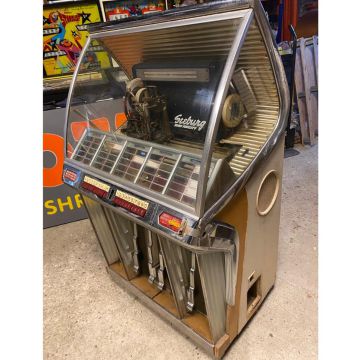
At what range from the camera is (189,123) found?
1240 millimetres

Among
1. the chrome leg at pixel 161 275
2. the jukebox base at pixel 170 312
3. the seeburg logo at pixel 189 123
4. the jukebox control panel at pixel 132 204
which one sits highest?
the seeburg logo at pixel 189 123

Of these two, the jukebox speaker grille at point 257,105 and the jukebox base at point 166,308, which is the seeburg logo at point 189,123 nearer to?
the jukebox speaker grille at point 257,105

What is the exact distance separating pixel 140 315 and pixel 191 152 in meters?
1.06

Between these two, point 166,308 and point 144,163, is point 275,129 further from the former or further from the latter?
point 166,308

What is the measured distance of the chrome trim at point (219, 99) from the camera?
2.94 ft

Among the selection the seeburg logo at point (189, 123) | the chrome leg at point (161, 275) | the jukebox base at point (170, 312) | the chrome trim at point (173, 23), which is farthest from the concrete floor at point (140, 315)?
the chrome trim at point (173, 23)

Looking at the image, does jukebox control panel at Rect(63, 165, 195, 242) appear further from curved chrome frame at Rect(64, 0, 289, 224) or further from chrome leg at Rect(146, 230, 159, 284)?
chrome leg at Rect(146, 230, 159, 284)

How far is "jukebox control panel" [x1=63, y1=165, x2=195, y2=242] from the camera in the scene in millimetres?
978

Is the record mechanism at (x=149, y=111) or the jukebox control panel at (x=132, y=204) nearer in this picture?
the jukebox control panel at (x=132, y=204)

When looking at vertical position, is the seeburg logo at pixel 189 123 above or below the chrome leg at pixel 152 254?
above

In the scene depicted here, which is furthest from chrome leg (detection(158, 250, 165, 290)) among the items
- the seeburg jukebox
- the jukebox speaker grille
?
the jukebox speaker grille

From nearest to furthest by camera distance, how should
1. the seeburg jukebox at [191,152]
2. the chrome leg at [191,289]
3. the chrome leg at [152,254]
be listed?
the seeburg jukebox at [191,152] < the chrome leg at [191,289] < the chrome leg at [152,254]

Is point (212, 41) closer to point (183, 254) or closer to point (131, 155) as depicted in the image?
point (131, 155)

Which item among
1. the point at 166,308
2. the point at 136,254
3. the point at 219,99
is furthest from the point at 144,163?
the point at 166,308
